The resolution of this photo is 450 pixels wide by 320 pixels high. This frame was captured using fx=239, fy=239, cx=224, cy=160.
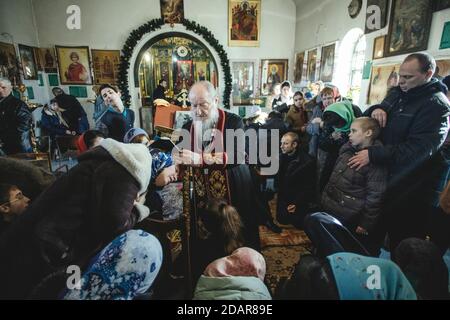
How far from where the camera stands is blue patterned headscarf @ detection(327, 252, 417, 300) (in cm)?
96

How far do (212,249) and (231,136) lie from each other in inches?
40.5

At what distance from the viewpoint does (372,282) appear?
983mm

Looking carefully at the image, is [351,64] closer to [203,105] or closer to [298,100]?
[298,100]

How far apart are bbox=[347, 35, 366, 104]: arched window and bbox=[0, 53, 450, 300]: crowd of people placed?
2.47 m

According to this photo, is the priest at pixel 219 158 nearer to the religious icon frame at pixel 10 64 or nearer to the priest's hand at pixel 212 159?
the priest's hand at pixel 212 159

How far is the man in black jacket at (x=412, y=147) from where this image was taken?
190cm

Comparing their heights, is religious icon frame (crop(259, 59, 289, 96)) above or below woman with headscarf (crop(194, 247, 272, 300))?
above

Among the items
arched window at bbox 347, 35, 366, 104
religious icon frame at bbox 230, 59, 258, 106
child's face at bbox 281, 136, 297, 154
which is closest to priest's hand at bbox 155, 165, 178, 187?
child's face at bbox 281, 136, 297, 154

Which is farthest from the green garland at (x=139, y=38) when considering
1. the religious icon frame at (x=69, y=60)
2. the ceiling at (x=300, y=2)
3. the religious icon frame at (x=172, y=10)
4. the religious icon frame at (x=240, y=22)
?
the ceiling at (x=300, y=2)

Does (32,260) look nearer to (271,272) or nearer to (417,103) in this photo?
(271,272)

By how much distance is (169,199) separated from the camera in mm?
2311

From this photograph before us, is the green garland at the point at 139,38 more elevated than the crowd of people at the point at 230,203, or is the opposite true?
the green garland at the point at 139,38

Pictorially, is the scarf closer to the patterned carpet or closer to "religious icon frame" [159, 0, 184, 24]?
the patterned carpet

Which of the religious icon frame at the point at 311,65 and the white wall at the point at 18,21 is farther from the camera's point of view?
the religious icon frame at the point at 311,65
